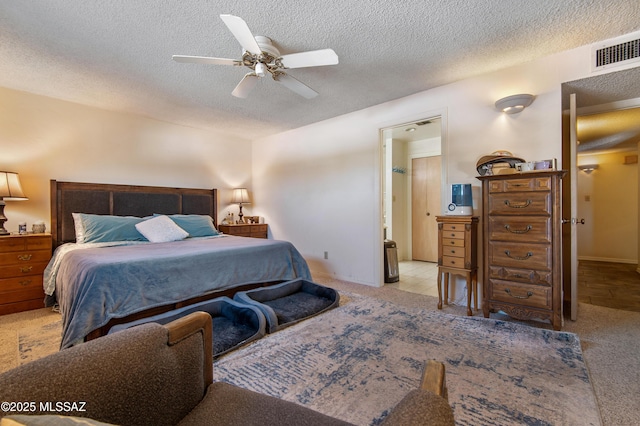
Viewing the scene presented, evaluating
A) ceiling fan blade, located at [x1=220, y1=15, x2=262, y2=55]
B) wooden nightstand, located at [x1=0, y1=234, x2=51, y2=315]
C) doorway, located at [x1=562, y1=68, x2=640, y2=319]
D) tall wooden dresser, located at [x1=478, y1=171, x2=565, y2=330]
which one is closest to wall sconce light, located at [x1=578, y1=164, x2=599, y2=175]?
doorway, located at [x1=562, y1=68, x2=640, y2=319]

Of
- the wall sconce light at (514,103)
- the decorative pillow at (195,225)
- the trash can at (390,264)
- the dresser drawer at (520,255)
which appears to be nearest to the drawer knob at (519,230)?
the dresser drawer at (520,255)

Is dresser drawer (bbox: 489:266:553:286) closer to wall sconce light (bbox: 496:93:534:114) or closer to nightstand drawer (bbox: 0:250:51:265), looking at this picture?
wall sconce light (bbox: 496:93:534:114)

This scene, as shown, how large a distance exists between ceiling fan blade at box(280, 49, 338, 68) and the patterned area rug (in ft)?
7.05

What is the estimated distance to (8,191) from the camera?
2.98 m

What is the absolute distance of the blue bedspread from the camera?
197 cm

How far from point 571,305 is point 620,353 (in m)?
0.63

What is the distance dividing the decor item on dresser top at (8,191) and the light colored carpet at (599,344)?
105 centimetres

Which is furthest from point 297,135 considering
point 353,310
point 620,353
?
point 620,353

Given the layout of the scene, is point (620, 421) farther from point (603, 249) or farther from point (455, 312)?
point (603, 249)

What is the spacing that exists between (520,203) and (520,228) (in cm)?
Result: 21

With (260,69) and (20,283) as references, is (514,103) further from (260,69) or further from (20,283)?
(20,283)

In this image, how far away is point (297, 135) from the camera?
15.8 feet

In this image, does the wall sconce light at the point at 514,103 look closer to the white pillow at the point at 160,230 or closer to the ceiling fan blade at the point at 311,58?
the ceiling fan blade at the point at 311,58

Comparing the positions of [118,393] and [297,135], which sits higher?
[297,135]
